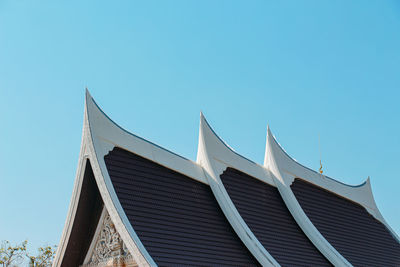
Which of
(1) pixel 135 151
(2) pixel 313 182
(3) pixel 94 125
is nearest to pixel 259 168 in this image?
(2) pixel 313 182

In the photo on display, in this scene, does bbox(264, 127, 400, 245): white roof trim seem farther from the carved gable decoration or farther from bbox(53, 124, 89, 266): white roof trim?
bbox(53, 124, 89, 266): white roof trim

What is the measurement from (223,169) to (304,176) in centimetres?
279

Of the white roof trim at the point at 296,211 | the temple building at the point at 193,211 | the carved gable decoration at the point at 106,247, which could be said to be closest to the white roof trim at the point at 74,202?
the temple building at the point at 193,211

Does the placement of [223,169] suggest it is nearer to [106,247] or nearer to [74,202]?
[106,247]

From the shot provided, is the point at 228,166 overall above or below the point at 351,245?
above

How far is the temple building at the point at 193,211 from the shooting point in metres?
8.43

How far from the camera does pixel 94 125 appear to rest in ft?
29.8

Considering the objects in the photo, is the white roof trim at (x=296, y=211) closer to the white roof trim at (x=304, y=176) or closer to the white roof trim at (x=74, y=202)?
the white roof trim at (x=304, y=176)

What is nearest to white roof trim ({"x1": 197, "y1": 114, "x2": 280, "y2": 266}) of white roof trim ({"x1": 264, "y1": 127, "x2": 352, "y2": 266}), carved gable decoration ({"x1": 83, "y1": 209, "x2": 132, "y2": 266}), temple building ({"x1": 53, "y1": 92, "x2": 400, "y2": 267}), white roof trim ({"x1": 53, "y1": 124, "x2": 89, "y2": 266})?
temple building ({"x1": 53, "y1": 92, "x2": 400, "y2": 267})

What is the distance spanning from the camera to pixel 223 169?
10812 millimetres

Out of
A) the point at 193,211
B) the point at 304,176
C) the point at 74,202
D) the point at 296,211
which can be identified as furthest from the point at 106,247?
the point at 304,176

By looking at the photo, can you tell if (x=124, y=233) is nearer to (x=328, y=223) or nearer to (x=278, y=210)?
(x=278, y=210)

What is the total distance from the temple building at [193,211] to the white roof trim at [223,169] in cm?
2

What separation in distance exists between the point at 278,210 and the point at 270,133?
2.10m
